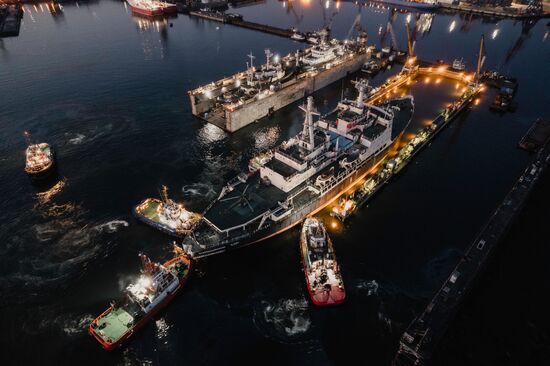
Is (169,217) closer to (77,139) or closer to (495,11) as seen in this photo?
(77,139)

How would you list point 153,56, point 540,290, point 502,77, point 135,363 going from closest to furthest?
point 135,363 < point 540,290 < point 502,77 < point 153,56

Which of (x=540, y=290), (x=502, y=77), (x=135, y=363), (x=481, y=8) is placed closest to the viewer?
(x=135, y=363)

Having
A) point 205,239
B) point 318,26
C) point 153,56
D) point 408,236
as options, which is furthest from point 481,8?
point 205,239

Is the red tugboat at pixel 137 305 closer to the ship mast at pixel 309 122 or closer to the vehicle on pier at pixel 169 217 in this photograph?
the vehicle on pier at pixel 169 217

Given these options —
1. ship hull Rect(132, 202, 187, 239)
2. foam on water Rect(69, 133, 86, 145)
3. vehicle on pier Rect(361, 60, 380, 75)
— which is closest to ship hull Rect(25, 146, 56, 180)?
foam on water Rect(69, 133, 86, 145)

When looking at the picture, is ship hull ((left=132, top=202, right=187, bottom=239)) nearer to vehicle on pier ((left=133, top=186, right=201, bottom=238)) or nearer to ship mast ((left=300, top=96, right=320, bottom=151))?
vehicle on pier ((left=133, top=186, right=201, bottom=238))

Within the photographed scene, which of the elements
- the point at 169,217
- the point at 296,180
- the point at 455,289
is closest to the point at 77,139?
the point at 169,217

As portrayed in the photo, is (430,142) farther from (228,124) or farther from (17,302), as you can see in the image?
(17,302)

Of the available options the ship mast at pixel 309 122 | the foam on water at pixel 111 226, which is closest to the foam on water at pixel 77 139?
the foam on water at pixel 111 226
